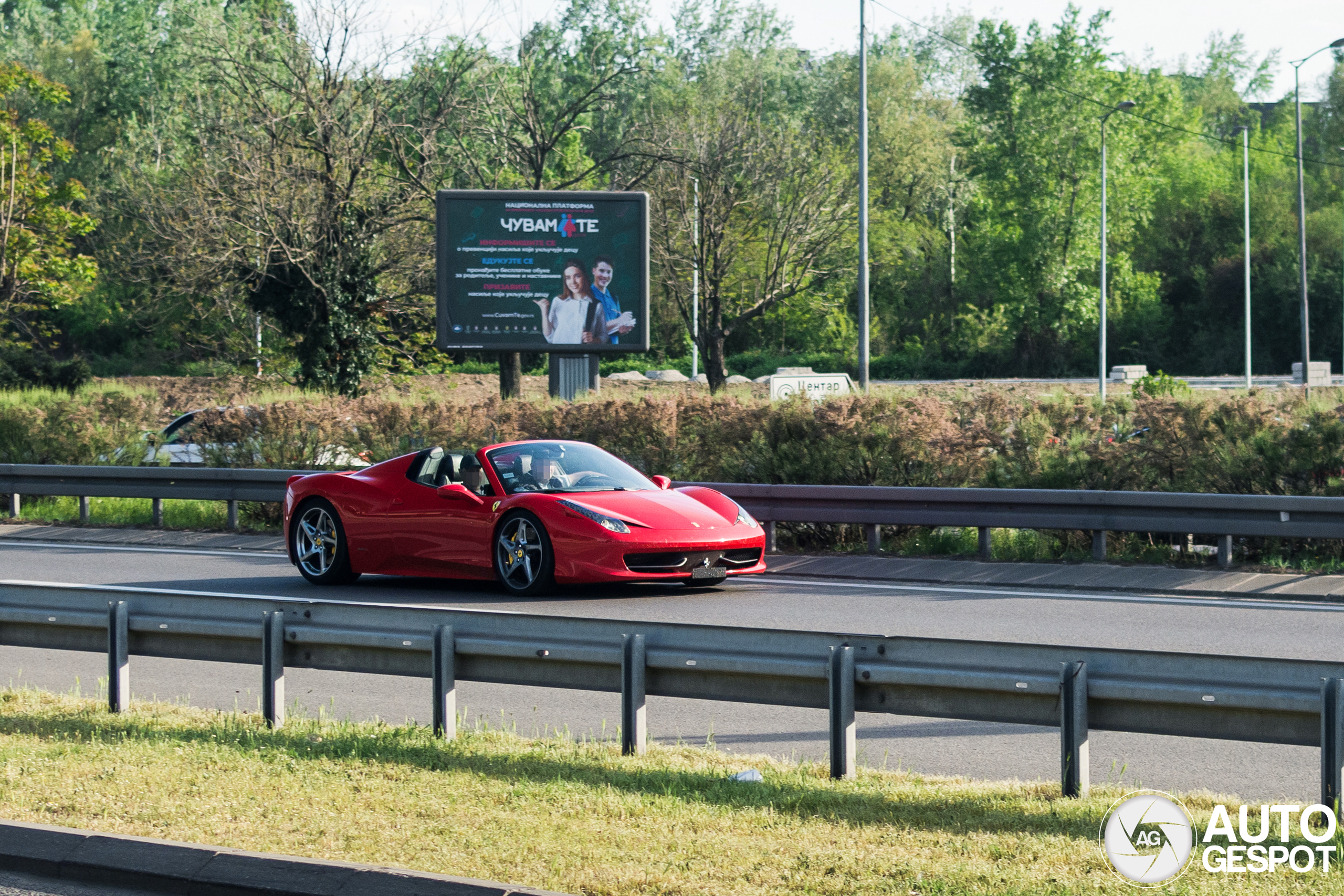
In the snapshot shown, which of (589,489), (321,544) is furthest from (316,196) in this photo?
(589,489)

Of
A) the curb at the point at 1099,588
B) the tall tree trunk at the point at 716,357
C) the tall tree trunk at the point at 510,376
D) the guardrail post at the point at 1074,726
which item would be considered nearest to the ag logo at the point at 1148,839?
the guardrail post at the point at 1074,726

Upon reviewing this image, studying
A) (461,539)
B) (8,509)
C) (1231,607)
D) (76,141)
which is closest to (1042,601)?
(1231,607)

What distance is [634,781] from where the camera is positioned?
5.87 metres

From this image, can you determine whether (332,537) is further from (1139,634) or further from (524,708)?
(1139,634)

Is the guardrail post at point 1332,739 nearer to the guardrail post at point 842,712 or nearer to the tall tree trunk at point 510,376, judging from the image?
the guardrail post at point 842,712

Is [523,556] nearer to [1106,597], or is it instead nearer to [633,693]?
[1106,597]

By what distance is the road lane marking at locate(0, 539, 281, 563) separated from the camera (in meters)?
15.6

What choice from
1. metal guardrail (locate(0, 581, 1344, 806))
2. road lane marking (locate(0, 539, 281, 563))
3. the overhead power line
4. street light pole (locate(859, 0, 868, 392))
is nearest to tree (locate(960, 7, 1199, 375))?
the overhead power line

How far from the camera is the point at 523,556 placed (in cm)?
1171

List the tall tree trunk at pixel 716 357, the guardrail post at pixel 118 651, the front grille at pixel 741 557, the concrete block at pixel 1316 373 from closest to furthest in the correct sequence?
1. the guardrail post at pixel 118 651
2. the front grille at pixel 741 557
3. the concrete block at pixel 1316 373
4. the tall tree trunk at pixel 716 357

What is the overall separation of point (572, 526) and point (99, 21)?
73497mm

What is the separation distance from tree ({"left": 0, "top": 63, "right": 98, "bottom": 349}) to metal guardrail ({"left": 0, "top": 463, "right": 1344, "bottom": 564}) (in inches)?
1202

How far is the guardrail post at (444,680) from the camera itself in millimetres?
6516

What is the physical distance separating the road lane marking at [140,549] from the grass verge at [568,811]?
8.80 m
